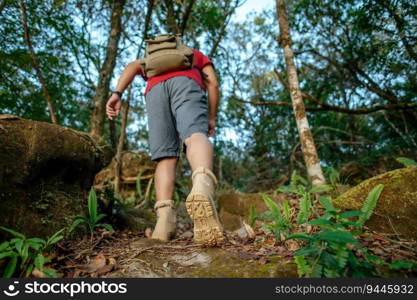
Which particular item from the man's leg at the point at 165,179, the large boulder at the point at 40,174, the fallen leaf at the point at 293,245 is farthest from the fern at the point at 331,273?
the large boulder at the point at 40,174

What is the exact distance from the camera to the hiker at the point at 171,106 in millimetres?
2068

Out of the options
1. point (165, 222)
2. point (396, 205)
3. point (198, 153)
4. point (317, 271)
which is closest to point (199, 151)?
point (198, 153)

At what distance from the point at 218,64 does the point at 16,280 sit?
10.3 meters

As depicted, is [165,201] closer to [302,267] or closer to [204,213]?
[204,213]

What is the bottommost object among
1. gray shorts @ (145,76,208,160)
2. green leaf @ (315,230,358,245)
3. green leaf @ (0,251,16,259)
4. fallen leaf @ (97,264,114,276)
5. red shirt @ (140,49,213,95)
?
fallen leaf @ (97,264,114,276)

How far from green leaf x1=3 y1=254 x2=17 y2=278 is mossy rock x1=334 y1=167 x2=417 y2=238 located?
215cm

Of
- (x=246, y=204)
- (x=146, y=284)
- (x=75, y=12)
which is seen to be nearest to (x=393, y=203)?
(x=146, y=284)

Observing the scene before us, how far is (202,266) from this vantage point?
1472mm

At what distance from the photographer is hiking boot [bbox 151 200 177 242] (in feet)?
6.98

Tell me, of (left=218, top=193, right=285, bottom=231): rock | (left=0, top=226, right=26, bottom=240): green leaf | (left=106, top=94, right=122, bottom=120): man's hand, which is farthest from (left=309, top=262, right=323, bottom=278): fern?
(left=218, top=193, right=285, bottom=231): rock

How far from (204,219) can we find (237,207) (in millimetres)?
3254

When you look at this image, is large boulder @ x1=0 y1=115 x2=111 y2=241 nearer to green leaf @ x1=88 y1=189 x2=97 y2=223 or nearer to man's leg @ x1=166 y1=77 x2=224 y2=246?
green leaf @ x1=88 y1=189 x2=97 y2=223

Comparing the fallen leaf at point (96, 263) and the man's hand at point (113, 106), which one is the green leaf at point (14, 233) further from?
the man's hand at point (113, 106)

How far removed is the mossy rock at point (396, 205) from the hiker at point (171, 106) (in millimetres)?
1235
